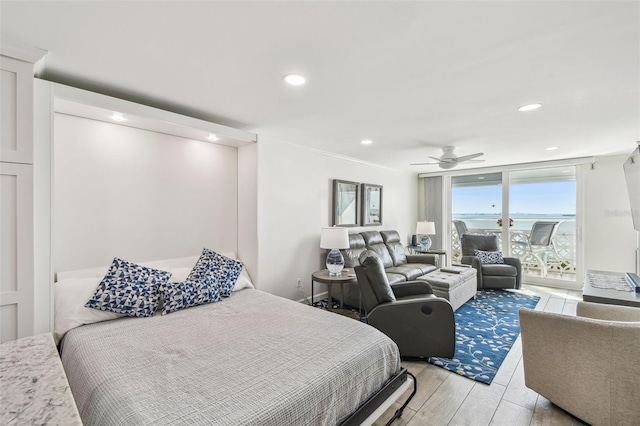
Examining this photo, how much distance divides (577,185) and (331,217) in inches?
176

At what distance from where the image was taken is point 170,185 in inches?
116

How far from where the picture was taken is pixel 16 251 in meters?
1.70

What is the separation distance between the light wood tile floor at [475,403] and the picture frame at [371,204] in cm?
298

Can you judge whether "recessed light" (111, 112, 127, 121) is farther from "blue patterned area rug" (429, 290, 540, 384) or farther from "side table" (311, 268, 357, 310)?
"blue patterned area rug" (429, 290, 540, 384)

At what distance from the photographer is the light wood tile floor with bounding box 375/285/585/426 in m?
1.93

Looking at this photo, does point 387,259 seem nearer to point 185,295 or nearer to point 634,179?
point 634,179

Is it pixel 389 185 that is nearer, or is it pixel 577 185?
pixel 577 185

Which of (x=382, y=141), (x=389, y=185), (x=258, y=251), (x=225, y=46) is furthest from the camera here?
(x=389, y=185)

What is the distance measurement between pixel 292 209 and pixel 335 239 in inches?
28.0

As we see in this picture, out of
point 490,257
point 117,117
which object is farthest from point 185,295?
point 490,257

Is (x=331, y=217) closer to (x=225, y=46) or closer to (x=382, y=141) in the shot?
(x=382, y=141)

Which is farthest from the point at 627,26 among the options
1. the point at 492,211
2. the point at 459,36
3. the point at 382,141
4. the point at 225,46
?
the point at 492,211

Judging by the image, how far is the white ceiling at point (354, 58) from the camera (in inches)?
53.2

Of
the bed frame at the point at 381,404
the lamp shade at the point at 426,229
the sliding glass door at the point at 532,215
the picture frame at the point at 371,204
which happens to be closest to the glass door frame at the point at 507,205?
the sliding glass door at the point at 532,215
